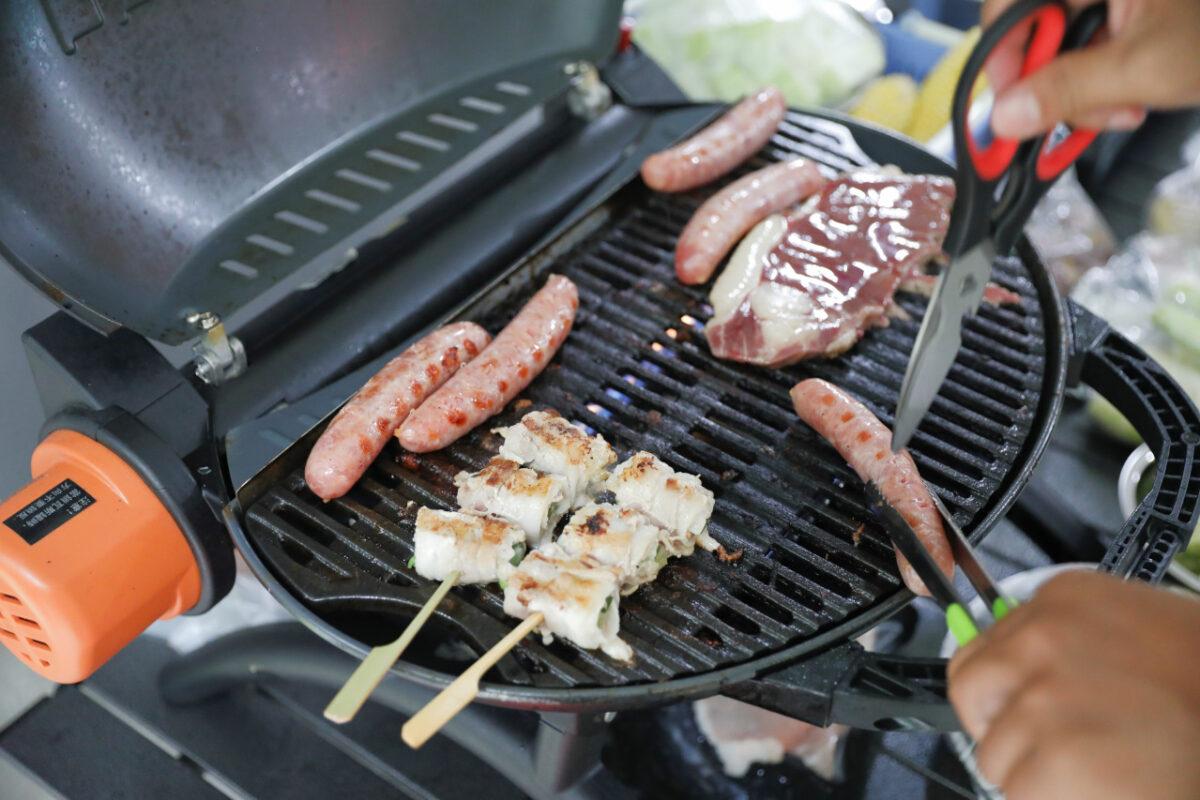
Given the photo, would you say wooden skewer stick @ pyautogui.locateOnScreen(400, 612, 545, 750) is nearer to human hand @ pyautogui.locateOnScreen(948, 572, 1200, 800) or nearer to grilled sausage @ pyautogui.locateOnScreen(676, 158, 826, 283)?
human hand @ pyautogui.locateOnScreen(948, 572, 1200, 800)

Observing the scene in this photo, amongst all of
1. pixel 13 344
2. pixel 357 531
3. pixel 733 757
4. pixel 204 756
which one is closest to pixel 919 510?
pixel 733 757

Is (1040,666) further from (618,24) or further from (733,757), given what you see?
(618,24)

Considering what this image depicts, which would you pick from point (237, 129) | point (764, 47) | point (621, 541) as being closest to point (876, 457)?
point (621, 541)

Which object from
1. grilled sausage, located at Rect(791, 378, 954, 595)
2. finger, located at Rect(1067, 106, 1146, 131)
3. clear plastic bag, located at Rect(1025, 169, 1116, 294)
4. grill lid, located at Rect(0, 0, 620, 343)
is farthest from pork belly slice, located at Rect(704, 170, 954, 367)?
clear plastic bag, located at Rect(1025, 169, 1116, 294)

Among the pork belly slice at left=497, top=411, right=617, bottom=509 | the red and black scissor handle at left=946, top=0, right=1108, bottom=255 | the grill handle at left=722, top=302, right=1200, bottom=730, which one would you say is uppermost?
the red and black scissor handle at left=946, top=0, right=1108, bottom=255

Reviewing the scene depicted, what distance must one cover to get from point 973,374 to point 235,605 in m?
2.06

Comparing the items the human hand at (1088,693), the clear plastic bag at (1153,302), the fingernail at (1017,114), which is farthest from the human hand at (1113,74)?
the clear plastic bag at (1153,302)

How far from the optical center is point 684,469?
7.07ft

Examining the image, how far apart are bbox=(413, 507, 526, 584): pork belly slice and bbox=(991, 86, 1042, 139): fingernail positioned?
43.1 inches

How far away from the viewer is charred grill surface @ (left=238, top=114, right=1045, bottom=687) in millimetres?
1836

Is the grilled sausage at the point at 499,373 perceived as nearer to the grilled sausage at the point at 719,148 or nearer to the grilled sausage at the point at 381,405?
the grilled sausage at the point at 381,405

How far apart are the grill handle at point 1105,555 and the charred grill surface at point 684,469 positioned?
0.29 feet

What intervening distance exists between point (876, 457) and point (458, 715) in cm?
105

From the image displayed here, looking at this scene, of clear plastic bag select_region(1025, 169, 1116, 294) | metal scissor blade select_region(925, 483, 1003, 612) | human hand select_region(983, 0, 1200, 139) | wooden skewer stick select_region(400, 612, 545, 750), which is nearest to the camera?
human hand select_region(983, 0, 1200, 139)
